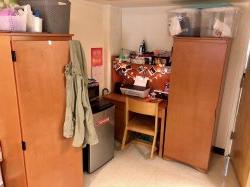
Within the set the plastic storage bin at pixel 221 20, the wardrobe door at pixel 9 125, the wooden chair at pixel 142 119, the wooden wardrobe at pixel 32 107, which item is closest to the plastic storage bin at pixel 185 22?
the plastic storage bin at pixel 221 20

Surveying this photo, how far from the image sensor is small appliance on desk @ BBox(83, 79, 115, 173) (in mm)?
2449

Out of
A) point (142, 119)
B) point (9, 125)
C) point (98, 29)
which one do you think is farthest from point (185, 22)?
point (9, 125)

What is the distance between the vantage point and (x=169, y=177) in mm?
2523

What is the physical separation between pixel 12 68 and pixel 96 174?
1705 millimetres

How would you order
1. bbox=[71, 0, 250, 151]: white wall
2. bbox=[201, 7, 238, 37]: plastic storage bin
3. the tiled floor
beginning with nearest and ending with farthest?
bbox=[201, 7, 238, 37]: plastic storage bin < the tiled floor < bbox=[71, 0, 250, 151]: white wall

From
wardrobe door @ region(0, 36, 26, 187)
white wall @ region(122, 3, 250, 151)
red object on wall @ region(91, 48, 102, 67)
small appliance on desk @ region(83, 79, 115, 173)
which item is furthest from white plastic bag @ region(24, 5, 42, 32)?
white wall @ region(122, 3, 250, 151)

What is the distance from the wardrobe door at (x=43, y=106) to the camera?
1410 millimetres

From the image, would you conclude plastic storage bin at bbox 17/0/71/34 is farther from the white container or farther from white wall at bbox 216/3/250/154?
white wall at bbox 216/3/250/154

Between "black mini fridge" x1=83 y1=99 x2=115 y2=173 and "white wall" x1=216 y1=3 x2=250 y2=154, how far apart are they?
158cm

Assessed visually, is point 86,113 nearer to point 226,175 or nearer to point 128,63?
point 128,63

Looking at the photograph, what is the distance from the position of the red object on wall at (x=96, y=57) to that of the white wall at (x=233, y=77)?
1.82 m

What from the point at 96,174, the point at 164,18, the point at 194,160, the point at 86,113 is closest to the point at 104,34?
the point at 164,18

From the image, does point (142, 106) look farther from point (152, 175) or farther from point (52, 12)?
point (52, 12)

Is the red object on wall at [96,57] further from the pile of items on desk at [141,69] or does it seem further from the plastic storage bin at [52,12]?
the plastic storage bin at [52,12]
